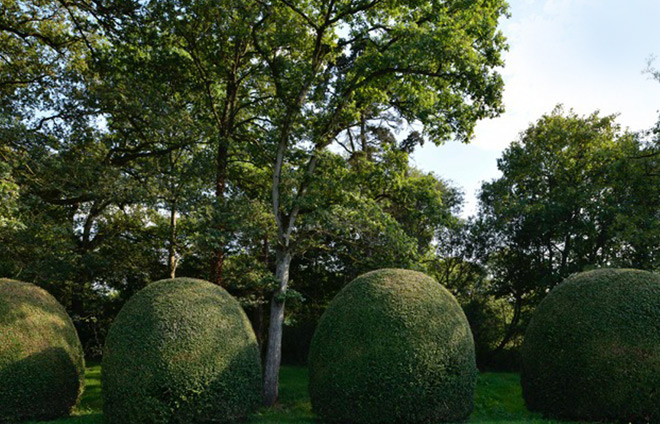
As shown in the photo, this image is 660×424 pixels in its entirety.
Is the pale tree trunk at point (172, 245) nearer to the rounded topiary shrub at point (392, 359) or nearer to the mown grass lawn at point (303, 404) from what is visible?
the mown grass lawn at point (303, 404)

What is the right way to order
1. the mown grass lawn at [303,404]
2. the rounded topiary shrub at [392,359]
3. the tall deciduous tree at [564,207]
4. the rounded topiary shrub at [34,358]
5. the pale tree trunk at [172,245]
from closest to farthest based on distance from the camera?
the rounded topiary shrub at [392,359] → the rounded topiary shrub at [34,358] → the mown grass lawn at [303,404] → the pale tree trunk at [172,245] → the tall deciduous tree at [564,207]

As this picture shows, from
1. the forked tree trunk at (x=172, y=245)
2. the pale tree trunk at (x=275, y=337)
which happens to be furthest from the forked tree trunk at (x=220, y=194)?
the pale tree trunk at (x=275, y=337)

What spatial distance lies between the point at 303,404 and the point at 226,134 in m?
9.24

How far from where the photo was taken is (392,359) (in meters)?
9.29

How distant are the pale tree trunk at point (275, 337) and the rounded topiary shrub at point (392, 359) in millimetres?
4244

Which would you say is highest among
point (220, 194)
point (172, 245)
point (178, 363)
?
point (220, 194)

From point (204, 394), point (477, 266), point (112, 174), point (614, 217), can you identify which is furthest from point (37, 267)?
point (614, 217)

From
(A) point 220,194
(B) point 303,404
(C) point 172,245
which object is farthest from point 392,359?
(A) point 220,194

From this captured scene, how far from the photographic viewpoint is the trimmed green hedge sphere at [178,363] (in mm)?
9055

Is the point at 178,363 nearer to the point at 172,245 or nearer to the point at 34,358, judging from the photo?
the point at 34,358

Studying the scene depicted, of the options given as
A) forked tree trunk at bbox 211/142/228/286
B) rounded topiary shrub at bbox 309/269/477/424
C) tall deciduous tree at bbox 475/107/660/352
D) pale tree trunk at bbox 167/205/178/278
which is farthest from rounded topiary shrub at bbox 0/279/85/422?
tall deciduous tree at bbox 475/107/660/352

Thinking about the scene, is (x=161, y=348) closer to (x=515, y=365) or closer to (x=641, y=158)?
(x=515, y=365)

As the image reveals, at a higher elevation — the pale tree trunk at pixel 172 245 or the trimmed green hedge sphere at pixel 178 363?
the pale tree trunk at pixel 172 245

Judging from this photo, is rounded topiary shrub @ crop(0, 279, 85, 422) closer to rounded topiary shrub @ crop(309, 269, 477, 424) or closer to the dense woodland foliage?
the dense woodland foliage
